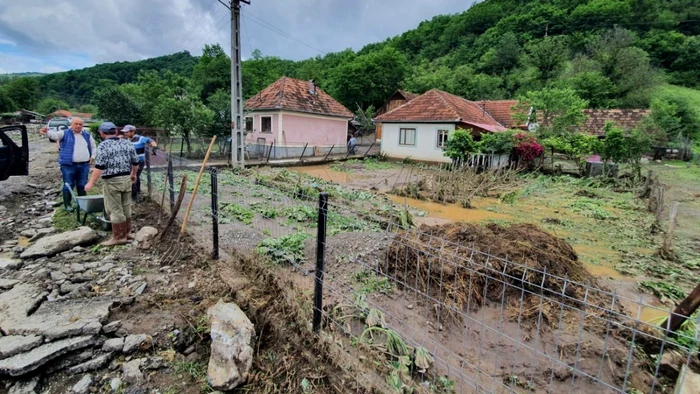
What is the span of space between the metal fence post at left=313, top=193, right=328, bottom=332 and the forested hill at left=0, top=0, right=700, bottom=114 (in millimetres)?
34938

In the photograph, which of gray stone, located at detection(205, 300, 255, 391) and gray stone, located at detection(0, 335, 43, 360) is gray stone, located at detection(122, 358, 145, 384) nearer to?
gray stone, located at detection(205, 300, 255, 391)

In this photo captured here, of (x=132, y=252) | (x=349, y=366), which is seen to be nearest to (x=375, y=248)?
(x=349, y=366)

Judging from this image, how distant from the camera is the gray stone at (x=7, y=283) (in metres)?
3.46

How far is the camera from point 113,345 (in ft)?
8.59

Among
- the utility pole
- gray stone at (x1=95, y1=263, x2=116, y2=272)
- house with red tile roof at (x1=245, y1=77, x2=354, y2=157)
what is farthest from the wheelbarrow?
house with red tile roof at (x1=245, y1=77, x2=354, y2=157)

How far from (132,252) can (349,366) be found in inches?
143

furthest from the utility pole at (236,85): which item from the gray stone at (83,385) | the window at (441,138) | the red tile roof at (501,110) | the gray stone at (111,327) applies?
the red tile roof at (501,110)

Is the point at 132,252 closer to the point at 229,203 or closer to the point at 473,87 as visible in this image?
the point at 229,203

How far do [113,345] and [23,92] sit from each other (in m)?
73.1

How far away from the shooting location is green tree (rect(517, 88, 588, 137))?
16.9 m

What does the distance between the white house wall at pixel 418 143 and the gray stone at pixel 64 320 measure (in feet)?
62.2

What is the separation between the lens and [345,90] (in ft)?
139

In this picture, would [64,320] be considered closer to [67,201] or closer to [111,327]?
[111,327]

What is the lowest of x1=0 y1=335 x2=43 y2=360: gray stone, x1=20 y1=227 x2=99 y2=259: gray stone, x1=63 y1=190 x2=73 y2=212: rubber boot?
x1=0 y1=335 x2=43 y2=360: gray stone
